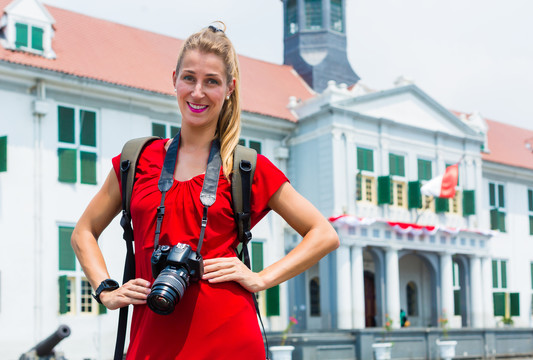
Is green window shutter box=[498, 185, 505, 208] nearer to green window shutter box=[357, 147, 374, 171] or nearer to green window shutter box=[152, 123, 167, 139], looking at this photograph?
green window shutter box=[357, 147, 374, 171]

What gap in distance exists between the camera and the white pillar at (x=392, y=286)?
23.2 metres

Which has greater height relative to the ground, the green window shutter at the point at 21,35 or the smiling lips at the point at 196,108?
the green window shutter at the point at 21,35

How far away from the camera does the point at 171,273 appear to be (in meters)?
1.90

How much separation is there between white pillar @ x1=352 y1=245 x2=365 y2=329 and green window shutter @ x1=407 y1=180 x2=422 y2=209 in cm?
257

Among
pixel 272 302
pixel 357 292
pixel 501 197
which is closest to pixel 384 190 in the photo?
pixel 357 292

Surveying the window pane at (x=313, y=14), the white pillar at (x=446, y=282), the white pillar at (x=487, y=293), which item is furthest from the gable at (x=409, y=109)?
the window pane at (x=313, y=14)

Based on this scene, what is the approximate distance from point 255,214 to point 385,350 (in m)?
18.3

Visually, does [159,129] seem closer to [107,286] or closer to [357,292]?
[357,292]

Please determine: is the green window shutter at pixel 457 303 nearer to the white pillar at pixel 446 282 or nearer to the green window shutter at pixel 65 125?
the white pillar at pixel 446 282

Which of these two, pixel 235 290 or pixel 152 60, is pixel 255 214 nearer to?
pixel 235 290

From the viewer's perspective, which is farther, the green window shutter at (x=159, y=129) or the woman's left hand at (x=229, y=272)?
the green window shutter at (x=159, y=129)

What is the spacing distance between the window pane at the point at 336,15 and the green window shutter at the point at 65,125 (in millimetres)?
14097

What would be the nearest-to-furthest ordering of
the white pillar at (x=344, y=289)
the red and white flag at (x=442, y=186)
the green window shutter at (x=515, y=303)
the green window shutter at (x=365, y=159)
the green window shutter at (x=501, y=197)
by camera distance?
the white pillar at (x=344, y=289) < the green window shutter at (x=365, y=159) < the red and white flag at (x=442, y=186) < the green window shutter at (x=515, y=303) < the green window shutter at (x=501, y=197)

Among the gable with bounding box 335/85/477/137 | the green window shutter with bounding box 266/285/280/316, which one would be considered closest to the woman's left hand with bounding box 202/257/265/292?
the green window shutter with bounding box 266/285/280/316
